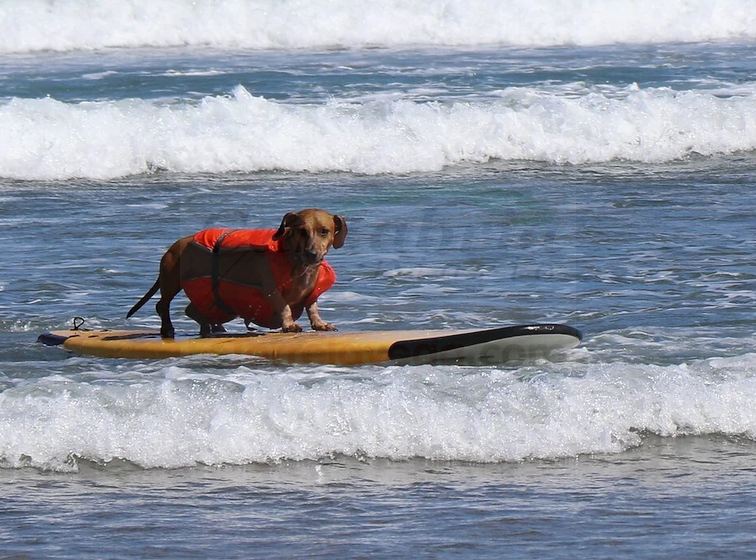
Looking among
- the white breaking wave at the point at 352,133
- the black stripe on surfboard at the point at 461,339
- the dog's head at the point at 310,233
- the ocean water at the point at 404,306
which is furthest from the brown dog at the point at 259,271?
the white breaking wave at the point at 352,133

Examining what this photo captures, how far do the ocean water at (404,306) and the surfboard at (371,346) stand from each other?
8 cm

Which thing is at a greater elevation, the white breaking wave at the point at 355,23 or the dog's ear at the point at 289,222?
the white breaking wave at the point at 355,23

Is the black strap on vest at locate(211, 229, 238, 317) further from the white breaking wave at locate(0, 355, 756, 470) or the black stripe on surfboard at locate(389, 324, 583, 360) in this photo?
the black stripe on surfboard at locate(389, 324, 583, 360)

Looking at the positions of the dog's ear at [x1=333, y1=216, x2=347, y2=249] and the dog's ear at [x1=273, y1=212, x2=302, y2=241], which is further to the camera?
the dog's ear at [x1=333, y1=216, x2=347, y2=249]

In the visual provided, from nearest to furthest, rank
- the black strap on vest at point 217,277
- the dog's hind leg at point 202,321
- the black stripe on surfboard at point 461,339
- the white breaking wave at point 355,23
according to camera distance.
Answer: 1. the black stripe on surfboard at point 461,339
2. the black strap on vest at point 217,277
3. the dog's hind leg at point 202,321
4. the white breaking wave at point 355,23

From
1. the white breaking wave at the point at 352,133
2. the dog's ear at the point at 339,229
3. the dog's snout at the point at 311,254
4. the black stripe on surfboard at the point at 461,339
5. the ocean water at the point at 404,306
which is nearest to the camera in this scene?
the ocean water at the point at 404,306

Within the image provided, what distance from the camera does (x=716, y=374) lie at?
632 cm

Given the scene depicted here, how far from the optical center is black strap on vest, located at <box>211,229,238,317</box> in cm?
684

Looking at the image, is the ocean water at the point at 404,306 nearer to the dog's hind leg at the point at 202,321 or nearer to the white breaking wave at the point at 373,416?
the white breaking wave at the point at 373,416

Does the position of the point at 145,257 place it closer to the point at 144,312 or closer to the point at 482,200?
the point at 144,312

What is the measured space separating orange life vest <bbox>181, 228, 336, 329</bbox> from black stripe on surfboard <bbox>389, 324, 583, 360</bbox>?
1.92ft

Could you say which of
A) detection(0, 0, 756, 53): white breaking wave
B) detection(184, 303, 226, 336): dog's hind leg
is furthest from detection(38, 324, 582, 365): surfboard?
detection(0, 0, 756, 53): white breaking wave

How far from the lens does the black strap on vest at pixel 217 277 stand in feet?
22.4

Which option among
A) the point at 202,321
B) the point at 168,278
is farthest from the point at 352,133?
the point at 168,278
